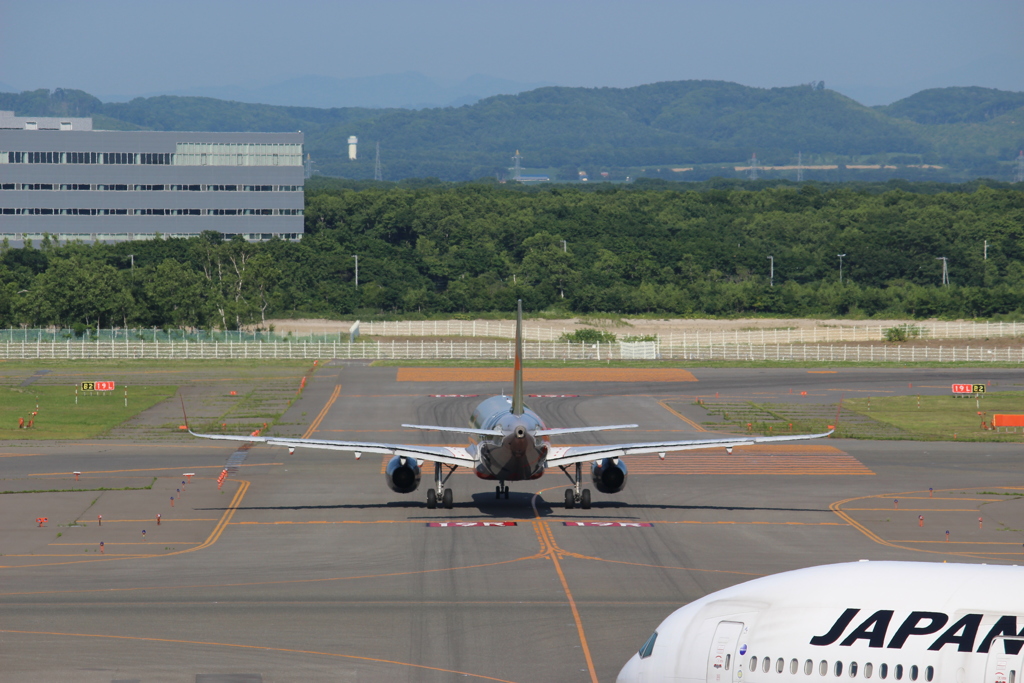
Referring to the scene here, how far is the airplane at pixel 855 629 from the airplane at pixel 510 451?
74.7 feet

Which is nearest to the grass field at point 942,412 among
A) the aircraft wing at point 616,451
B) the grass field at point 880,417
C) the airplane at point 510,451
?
the grass field at point 880,417

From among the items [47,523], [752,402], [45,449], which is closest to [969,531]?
[47,523]

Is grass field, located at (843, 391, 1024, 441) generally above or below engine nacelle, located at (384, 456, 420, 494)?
below

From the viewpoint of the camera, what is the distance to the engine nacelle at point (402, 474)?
47.8 metres

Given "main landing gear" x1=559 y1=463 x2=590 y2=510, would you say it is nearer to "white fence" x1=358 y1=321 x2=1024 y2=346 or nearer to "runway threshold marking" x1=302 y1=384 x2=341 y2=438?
"runway threshold marking" x1=302 y1=384 x2=341 y2=438

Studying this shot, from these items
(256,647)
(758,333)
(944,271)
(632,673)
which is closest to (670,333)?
(758,333)

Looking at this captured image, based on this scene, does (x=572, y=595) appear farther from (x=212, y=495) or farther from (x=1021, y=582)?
(x=212, y=495)

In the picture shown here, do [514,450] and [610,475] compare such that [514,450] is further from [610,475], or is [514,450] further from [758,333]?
[758,333]

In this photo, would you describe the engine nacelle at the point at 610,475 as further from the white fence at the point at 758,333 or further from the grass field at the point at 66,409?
the white fence at the point at 758,333

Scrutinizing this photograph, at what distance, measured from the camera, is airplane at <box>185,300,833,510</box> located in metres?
44.4

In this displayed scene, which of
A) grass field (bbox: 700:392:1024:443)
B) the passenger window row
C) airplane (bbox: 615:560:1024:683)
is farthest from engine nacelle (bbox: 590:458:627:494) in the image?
the passenger window row

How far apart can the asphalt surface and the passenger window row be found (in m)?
9.63

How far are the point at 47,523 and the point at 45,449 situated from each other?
21.2 meters

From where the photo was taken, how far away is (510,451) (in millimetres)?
44000
